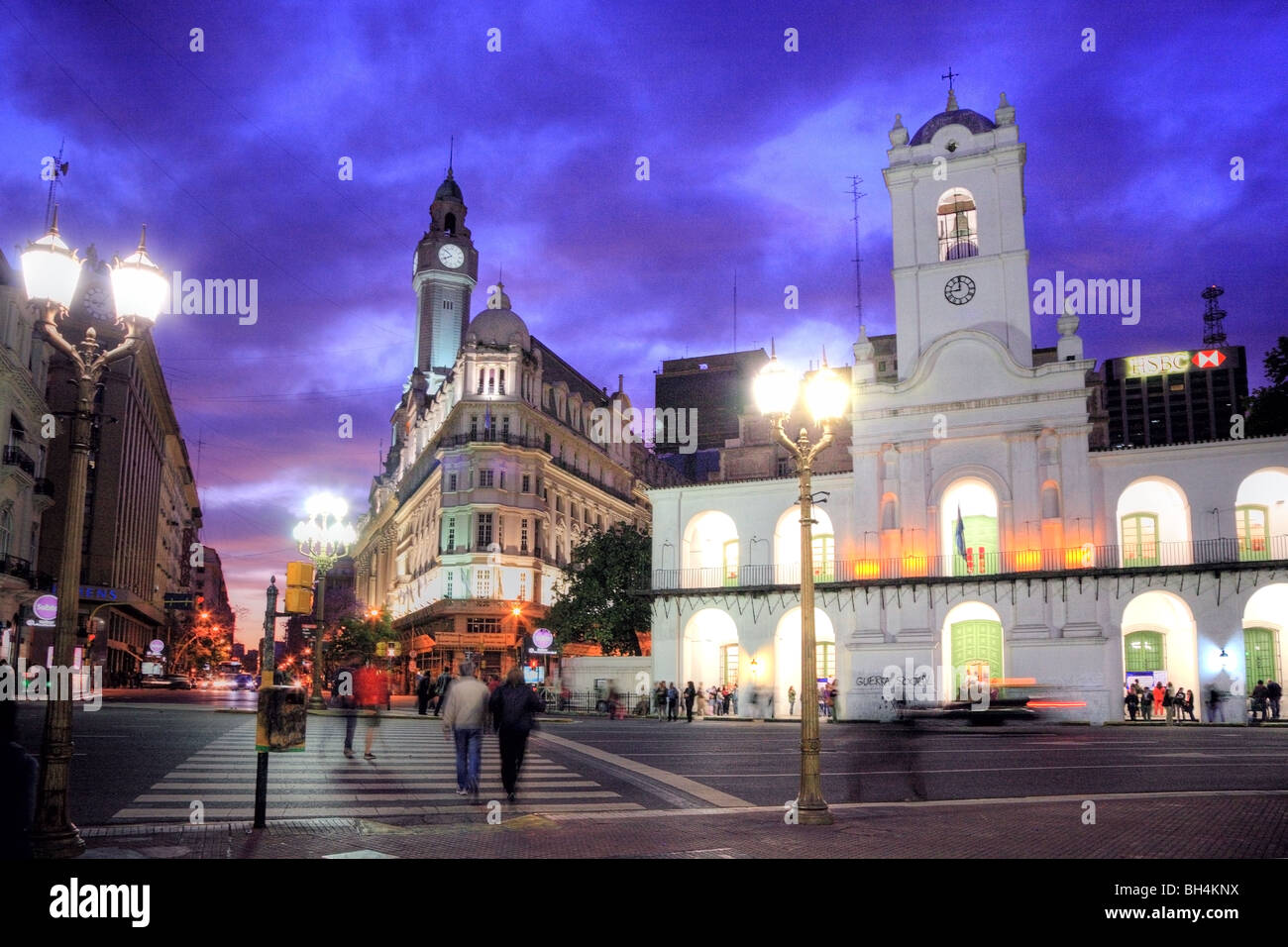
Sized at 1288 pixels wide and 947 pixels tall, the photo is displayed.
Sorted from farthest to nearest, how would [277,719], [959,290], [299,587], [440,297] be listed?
[440,297] < [959,290] < [299,587] < [277,719]

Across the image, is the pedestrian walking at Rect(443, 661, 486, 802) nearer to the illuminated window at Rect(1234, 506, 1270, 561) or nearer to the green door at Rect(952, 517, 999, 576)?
the green door at Rect(952, 517, 999, 576)

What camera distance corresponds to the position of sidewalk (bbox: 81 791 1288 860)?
365 inches

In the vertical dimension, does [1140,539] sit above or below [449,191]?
below

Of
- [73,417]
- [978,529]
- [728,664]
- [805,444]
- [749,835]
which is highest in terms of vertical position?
[978,529]

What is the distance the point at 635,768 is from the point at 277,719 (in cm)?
964

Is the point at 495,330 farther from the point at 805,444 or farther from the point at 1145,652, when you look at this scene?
the point at 805,444

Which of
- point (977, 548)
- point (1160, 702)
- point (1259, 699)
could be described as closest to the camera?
point (1259, 699)

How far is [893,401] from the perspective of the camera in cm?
4250

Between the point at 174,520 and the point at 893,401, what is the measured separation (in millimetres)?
97735

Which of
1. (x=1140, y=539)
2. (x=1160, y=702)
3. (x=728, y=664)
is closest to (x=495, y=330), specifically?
(x=728, y=664)

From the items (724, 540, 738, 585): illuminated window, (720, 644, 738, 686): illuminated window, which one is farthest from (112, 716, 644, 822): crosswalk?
(720, 644, 738, 686): illuminated window

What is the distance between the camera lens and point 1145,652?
39.7m
